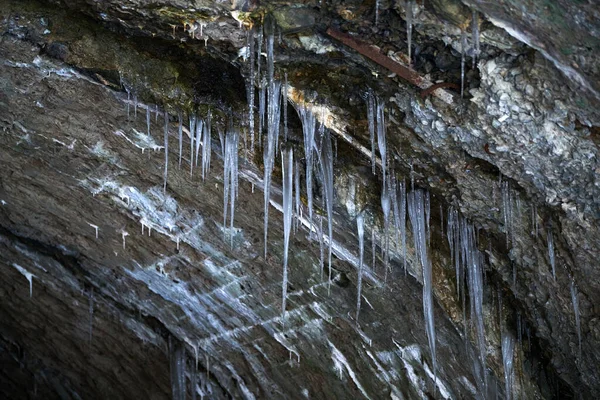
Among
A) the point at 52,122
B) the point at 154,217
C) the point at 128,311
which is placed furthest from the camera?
the point at 128,311

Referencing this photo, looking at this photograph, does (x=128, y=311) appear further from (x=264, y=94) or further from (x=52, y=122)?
(x=264, y=94)

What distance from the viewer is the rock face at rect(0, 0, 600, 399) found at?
472cm

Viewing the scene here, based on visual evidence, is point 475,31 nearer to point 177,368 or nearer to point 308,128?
point 308,128

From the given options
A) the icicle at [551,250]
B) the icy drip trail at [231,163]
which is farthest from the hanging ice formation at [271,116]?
the icicle at [551,250]

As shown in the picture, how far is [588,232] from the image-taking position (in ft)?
17.2

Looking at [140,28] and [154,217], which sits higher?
[140,28]

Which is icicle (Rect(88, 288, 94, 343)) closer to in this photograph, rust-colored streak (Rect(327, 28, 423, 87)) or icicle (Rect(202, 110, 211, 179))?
icicle (Rect(202, 110, 211, 179))

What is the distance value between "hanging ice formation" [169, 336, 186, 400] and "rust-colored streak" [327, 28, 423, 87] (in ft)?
17.3

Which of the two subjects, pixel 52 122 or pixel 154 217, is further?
pixel 154 217

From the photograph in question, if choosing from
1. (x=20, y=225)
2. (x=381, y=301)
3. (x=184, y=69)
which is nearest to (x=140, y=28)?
(x=184, y=69)

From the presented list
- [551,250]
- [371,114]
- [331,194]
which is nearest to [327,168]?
[331,194]

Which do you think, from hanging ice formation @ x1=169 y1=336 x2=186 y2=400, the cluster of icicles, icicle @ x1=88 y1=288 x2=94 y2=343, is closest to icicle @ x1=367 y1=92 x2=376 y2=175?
the cluster of icicles

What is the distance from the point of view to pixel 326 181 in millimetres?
5969

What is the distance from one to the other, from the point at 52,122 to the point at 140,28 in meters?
1.64
